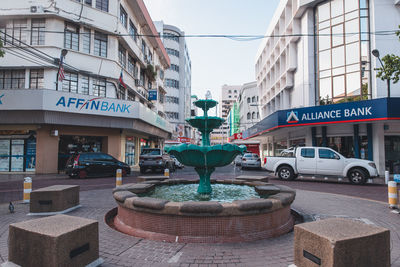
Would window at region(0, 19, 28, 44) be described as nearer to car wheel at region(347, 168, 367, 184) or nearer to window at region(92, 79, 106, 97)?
window at region(92, 79, 106, 97)

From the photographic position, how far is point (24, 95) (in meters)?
16.0

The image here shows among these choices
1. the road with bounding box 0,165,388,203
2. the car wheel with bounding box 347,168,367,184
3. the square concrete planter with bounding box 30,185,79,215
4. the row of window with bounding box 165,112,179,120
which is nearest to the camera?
the square concrete planter with bounding box 30,185,79,215

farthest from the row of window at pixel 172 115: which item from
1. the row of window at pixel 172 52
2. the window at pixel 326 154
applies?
the window at pixel 326 154

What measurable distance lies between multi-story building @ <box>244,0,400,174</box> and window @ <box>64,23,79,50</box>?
1664 centimetres

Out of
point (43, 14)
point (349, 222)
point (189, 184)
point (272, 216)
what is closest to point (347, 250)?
point (349, 222)

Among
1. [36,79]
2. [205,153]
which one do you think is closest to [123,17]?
[36,79]

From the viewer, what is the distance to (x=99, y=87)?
776 inches

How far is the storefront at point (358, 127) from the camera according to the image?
1468cm

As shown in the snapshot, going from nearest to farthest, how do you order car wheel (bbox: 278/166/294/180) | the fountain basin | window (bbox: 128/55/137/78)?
the fountain basin
car wheel (bbox: 278/166/294/180)
window (bbox: 128/55/137/78)

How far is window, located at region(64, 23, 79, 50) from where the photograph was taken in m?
18.1

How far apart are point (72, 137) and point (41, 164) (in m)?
2.93

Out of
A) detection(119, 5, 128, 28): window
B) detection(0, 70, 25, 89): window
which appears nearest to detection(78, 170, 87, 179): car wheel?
detection(0, 70, 25, 89): window

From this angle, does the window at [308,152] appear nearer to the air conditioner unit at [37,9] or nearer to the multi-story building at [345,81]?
the multi-story building at [345,81]

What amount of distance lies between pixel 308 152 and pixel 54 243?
44.3ft
